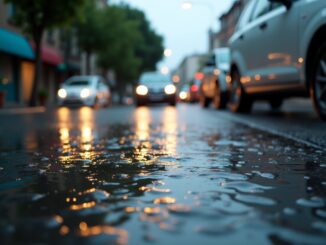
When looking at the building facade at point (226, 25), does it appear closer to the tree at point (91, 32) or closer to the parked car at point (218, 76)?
the tree at point (91, 32)

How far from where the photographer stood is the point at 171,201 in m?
1.97

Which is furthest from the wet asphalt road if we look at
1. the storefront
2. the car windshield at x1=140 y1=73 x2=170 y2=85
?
the storefront

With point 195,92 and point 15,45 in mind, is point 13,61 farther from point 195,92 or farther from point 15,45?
point 195,92

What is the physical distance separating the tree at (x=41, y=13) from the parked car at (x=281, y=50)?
12485 millimetres

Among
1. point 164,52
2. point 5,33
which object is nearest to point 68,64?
point 5,33

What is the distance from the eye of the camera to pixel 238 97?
948cm

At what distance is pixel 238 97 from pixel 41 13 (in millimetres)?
14041

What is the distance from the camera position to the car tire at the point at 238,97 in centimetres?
920

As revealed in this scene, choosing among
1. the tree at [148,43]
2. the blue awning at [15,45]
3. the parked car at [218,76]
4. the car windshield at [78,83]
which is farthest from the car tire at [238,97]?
the tree at [148,43]

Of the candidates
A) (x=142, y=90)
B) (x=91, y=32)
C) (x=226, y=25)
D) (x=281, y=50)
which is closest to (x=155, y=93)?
(x=142, y=90)

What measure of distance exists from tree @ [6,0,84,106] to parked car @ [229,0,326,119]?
41.0 ft

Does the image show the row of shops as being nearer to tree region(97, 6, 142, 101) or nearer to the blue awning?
the blue awning

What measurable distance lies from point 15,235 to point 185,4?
37438 millimetres

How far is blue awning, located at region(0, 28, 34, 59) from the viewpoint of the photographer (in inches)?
842
